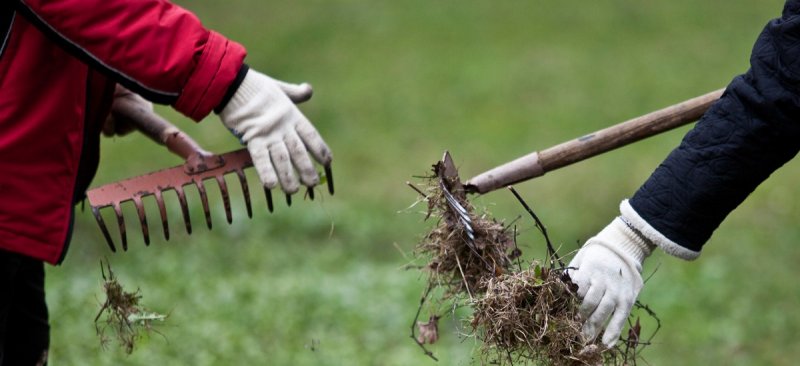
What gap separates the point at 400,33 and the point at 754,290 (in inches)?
334

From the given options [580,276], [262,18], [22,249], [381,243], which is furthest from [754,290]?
[262,18]

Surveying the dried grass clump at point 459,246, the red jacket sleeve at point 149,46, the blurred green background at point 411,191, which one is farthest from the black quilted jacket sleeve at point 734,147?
the red jacket sleeve at point 149,46

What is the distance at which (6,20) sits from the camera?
321cm

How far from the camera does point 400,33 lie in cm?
1473

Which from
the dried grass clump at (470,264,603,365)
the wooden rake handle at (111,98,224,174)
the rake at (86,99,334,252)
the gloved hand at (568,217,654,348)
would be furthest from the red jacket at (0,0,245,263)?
the gloved hand at (568,217,654,348)

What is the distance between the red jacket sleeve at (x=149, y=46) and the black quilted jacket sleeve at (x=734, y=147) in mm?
1287

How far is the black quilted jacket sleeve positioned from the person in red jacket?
111 cm

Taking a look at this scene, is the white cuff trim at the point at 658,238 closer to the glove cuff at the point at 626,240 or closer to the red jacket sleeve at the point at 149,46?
the glove cuff at the point at 626,240

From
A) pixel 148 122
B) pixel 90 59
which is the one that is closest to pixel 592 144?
pixel 90 59

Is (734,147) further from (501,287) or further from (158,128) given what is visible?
(158,128)

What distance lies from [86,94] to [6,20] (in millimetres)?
385

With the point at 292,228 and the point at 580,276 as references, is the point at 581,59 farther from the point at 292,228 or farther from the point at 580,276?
the point at 580,276

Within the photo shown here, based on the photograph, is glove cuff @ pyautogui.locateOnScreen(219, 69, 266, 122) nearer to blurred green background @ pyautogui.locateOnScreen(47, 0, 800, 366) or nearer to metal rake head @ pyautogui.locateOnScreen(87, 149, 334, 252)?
metal rake head @ pyautogui.locateOnScreen(87, 149, 334, 252)

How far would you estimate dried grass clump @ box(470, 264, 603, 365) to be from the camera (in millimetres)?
3168
